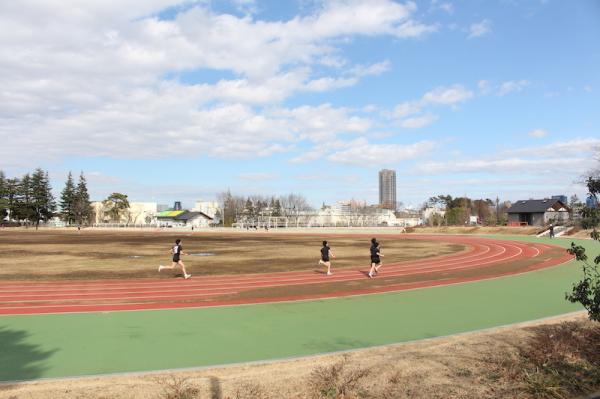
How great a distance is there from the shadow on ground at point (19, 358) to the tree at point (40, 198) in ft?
394

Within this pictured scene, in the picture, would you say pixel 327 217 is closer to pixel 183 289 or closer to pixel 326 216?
pixel 326 216

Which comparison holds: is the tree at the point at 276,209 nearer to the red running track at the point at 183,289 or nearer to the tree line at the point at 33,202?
the tree line at the point at 33,202

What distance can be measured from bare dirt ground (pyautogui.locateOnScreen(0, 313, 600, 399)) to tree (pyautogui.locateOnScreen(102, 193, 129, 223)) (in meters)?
132

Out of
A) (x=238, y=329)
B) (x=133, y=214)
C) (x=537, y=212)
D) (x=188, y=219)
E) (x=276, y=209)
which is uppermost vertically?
(x=276, y=209)

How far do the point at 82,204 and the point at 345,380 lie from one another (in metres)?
128

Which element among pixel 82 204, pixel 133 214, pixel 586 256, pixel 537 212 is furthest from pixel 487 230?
pixel 133 214

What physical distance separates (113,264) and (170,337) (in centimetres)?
1599

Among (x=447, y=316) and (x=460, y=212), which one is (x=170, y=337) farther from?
(x=460, y=212)

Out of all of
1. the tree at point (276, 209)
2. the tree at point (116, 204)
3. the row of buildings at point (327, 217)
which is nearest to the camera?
the row of buildings at point (327, 217)

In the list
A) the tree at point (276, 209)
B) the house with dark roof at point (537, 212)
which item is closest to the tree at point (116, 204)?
the tree at point (276, 209)

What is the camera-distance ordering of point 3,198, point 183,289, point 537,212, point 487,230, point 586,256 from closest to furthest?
point 586,256
point 183,289
point 487,230
point 537,212
point 3,198

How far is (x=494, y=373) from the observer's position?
6.88m

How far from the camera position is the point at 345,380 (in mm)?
6594

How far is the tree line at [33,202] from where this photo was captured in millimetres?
114438
